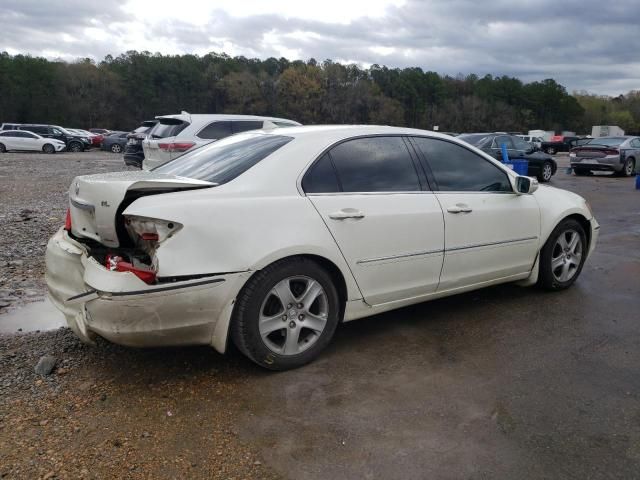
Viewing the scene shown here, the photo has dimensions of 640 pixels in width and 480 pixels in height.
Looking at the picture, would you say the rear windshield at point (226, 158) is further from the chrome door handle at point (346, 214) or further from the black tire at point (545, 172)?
the black tire at point (545, 172)

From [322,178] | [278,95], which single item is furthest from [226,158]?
[278,95]

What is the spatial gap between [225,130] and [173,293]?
27.8ft

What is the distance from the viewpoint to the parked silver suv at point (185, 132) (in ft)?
34.9

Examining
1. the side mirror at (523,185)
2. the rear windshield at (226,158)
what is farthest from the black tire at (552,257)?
the rear windshield at (226,158)

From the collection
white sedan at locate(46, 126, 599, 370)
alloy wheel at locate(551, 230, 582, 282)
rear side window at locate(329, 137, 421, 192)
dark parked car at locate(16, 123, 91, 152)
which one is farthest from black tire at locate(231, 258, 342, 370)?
dark parked car at locate(16, 123, 91, 152)

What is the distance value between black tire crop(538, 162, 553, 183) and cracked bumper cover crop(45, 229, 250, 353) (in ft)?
52.9

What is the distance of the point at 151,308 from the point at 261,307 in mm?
630

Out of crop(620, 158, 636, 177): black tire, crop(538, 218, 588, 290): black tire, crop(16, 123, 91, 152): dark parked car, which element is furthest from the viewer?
crop(16, 123, 91, 152): dark parked car

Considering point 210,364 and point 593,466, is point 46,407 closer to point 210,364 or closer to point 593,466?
point 210,364

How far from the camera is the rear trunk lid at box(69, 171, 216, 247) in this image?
126 inches

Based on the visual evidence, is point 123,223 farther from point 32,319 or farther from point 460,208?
point 460,208

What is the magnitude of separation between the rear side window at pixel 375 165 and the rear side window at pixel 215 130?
23.9 ft

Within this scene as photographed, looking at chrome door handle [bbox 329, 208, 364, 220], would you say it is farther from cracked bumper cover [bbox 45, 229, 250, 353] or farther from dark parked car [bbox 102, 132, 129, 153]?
dark parked car [bbox 102, 132, 129, 153]

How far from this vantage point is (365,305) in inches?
150
